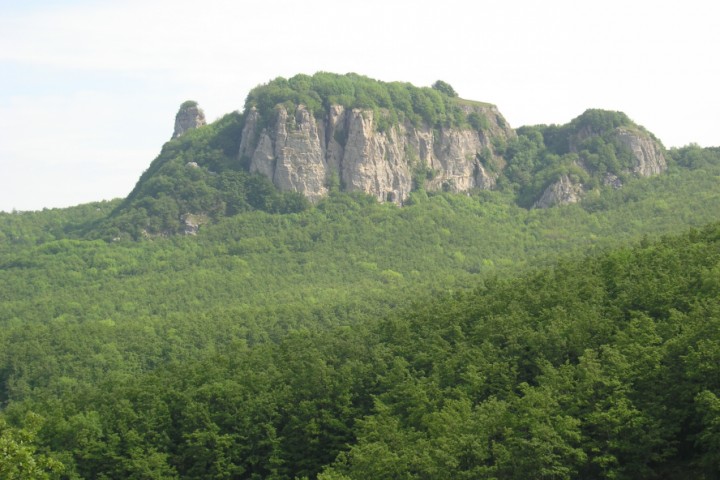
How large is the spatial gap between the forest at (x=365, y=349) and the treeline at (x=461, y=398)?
0.17 metres

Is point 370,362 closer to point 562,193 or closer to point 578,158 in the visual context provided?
point 562,193

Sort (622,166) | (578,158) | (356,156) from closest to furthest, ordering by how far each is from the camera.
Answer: (356,156) → (622,166) → (578,158)

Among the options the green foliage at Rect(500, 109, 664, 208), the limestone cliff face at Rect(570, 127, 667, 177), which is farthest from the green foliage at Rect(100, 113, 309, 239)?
the limestone cliff face at Rect(570, 127, 667, 177)

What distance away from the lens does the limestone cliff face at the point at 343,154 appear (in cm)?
16900

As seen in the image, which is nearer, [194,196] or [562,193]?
[194,196]

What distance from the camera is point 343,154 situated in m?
173

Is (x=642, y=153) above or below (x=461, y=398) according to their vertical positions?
above

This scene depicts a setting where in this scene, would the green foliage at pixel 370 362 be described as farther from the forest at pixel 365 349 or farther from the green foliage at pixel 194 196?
the green foliage at pixel 194 196

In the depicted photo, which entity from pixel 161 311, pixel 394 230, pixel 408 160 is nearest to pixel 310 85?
pixel 408 160

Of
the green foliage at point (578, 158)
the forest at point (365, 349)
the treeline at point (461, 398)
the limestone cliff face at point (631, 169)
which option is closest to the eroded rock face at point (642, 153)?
the limestone cliff face at point (631, 169)

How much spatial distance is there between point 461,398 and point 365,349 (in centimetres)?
1924

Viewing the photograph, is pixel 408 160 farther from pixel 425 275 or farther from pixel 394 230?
pixel 425 275

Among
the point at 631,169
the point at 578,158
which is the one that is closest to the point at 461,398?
the point at 631,169

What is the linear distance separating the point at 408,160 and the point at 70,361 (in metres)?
90.0
